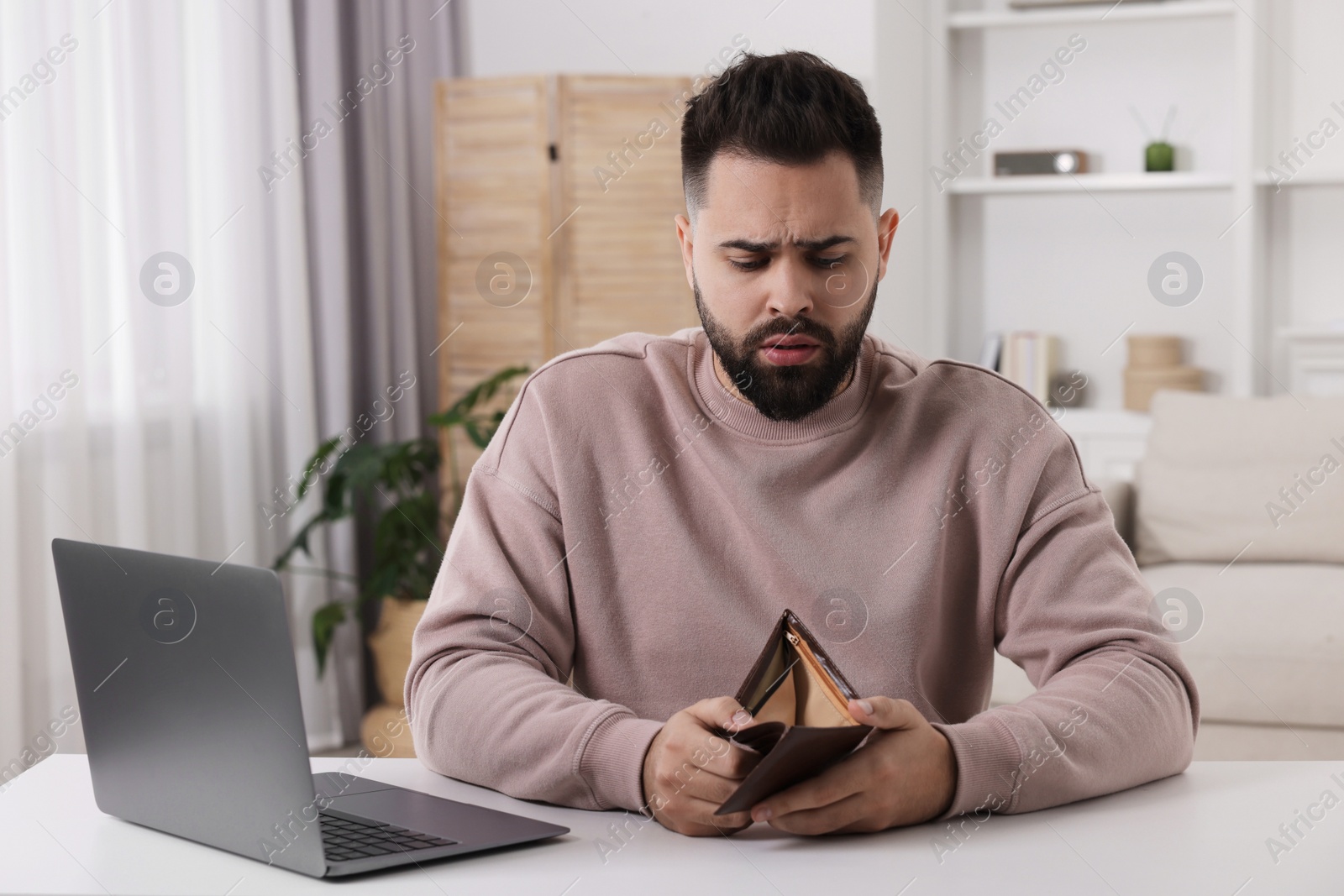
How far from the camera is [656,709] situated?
4.53 ft

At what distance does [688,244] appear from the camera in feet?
4.71

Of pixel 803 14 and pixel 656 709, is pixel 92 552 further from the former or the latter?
pixel 803 14

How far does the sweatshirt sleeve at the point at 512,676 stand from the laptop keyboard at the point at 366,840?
14 cm

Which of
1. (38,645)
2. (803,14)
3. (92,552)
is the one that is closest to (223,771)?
(92,552)

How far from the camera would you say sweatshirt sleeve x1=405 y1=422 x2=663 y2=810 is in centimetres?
110

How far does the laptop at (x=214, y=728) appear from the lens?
894 mm

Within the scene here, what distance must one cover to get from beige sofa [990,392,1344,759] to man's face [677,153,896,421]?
1.73 meters

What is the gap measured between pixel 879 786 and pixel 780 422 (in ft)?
1.68

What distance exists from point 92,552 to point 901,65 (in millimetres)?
3726

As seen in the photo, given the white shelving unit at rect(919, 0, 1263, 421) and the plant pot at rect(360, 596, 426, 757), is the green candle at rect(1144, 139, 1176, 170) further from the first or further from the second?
the plant pot at rect(360, 596, 426, 757)

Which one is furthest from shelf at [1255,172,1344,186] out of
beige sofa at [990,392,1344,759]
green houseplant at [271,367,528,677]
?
green houseplant at [271,367,528,677]

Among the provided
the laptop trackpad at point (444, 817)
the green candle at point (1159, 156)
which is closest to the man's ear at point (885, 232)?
the laptop trackpad at point (444, 817)

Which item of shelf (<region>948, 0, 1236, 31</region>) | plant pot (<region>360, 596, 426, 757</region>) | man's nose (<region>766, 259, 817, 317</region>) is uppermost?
shelf (<region>948, 0, 1236, 31</region>)

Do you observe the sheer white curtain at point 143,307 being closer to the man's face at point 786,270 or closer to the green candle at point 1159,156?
the man's face at point 786,270
